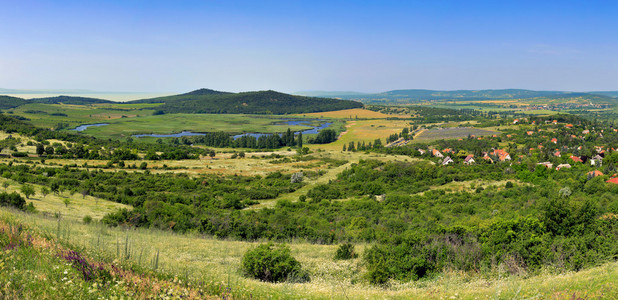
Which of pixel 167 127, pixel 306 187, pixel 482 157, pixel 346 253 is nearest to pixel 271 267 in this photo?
pixel 346 253

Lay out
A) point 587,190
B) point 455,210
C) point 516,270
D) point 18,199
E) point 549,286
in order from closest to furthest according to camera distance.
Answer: point 549,286
point 516,270
point 18,199
point 455,210
point 587,190

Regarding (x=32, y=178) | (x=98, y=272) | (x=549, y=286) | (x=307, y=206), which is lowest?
(x=307, y=206)

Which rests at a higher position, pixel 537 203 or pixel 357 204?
pixel 537 203

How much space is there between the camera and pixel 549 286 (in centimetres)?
817

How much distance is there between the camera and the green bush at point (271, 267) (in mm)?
12078

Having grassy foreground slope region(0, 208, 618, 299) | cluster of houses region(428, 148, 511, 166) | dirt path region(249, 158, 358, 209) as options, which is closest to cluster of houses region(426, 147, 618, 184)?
cluster of houses region(428, 148, 511, 166)

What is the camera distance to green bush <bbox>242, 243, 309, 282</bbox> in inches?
476

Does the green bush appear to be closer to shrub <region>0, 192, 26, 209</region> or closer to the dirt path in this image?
shrub <region>0, 192, 26, 209</region>

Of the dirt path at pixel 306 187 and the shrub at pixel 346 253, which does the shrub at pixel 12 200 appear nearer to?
the dirt path at pixel 306 187

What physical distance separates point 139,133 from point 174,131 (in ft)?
55.4

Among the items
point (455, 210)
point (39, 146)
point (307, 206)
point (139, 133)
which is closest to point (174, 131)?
point (139, 133)

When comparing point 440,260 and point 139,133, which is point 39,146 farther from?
point 440,260

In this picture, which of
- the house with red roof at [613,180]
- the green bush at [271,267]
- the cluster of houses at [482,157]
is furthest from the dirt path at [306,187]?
the house with red roof at [613,180]

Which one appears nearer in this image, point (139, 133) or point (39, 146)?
point (39, 146)
